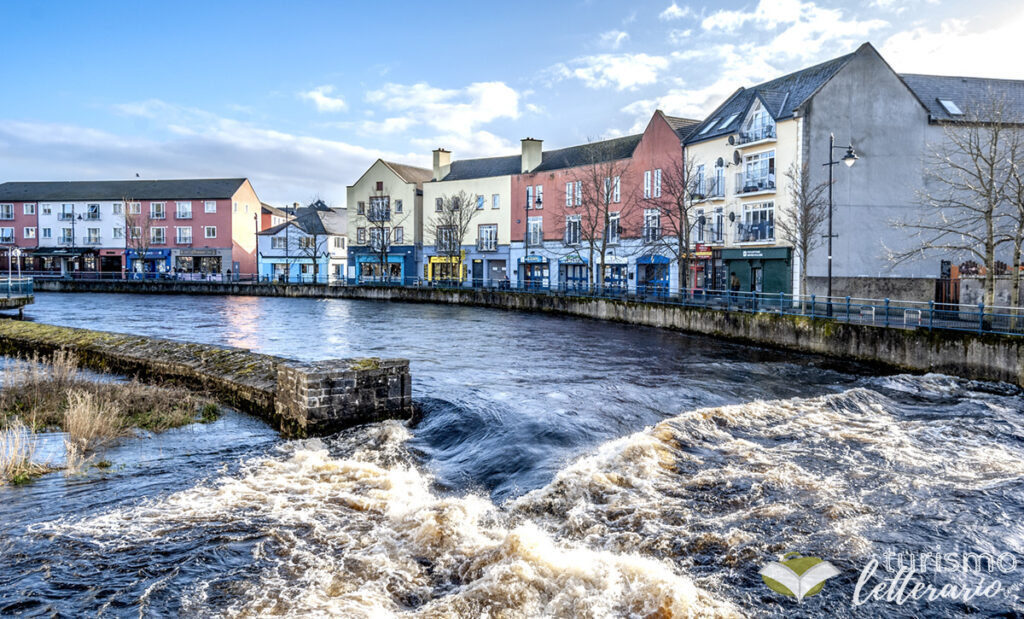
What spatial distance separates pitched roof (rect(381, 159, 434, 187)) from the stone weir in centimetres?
5480

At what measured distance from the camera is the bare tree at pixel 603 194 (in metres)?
48.9

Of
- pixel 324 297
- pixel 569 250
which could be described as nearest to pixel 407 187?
pixel 324 297


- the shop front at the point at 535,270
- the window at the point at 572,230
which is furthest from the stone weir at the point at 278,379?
the shop front at the point at 535,270

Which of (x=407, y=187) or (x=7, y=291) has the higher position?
(x=407, y=187)

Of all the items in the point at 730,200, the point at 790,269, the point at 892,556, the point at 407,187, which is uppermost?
the point at 407,187

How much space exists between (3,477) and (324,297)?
49.1m

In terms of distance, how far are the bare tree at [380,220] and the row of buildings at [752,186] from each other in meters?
9.96

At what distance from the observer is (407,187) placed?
68.6 m

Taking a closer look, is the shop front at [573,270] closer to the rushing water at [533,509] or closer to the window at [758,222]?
the window at [758,222]

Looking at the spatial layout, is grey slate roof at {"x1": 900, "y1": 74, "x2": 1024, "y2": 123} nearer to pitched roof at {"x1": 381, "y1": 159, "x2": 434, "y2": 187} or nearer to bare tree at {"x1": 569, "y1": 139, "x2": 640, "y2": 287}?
bare tree at {"x1": 569, "y1": 139, "x2": 640, "y2": 287}

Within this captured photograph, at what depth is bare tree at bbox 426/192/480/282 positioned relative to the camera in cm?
6144

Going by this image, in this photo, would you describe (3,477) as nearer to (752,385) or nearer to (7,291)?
(752,385)

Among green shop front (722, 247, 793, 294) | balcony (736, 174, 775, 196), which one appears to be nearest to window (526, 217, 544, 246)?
green shop front (722, 247, 793, 294)

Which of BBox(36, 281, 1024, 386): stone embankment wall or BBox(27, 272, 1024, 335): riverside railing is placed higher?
BBox(27, 272, 1024, 335): riverside railing
